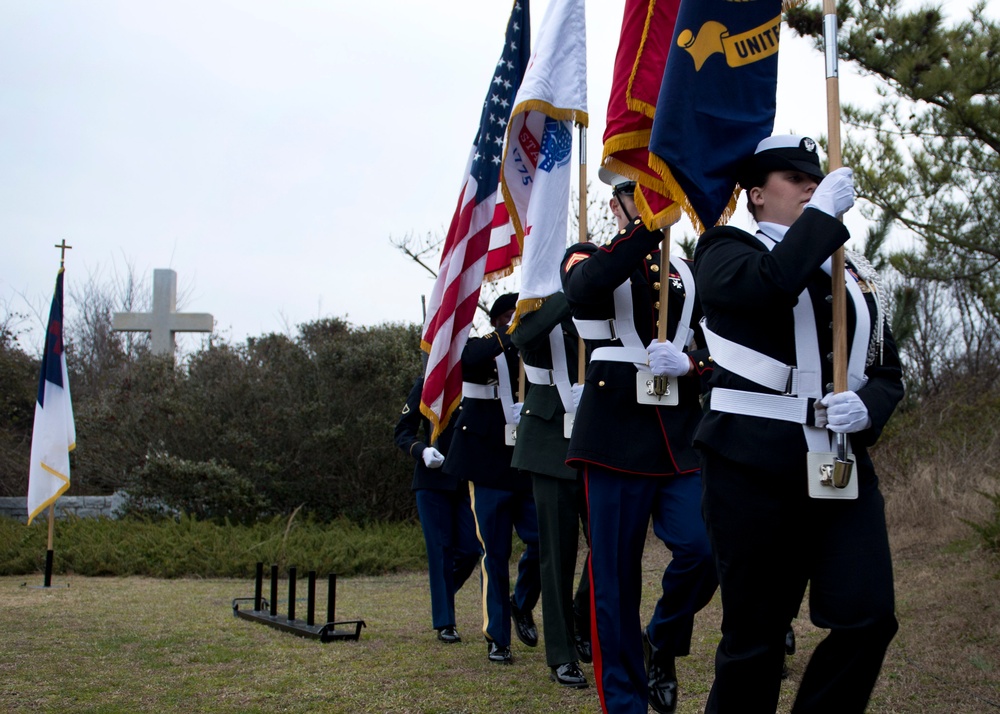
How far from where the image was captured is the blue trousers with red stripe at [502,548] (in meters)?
6.36

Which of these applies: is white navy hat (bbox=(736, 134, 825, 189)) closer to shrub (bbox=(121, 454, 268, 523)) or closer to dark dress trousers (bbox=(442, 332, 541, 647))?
dark dress trousers (bbox=(442, 332, 541, 647))

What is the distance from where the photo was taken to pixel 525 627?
6812 mm

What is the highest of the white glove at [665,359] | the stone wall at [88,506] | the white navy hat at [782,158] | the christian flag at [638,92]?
the christian flag at [638,92]

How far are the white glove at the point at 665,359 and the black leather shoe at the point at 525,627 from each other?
9.15ft

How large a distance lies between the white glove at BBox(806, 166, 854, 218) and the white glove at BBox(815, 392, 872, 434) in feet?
1.74

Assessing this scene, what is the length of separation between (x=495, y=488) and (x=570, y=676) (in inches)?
60.6

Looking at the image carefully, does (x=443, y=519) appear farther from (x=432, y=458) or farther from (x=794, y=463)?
(x=794, y=463)

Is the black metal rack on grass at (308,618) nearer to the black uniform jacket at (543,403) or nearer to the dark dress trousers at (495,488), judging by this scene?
the dark dress trousers at (495,488)

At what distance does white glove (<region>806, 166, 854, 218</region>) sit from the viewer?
125 inches

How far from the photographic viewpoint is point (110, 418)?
16.0 metres

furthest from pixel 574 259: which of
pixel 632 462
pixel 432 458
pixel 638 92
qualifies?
pixel 432 458

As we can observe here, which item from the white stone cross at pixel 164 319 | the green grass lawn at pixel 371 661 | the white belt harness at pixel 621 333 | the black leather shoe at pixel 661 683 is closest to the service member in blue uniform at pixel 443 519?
the green grass lawn at pixel 371 661

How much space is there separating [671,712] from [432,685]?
133cm

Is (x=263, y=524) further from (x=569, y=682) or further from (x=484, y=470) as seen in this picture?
(x=569, y=682)
